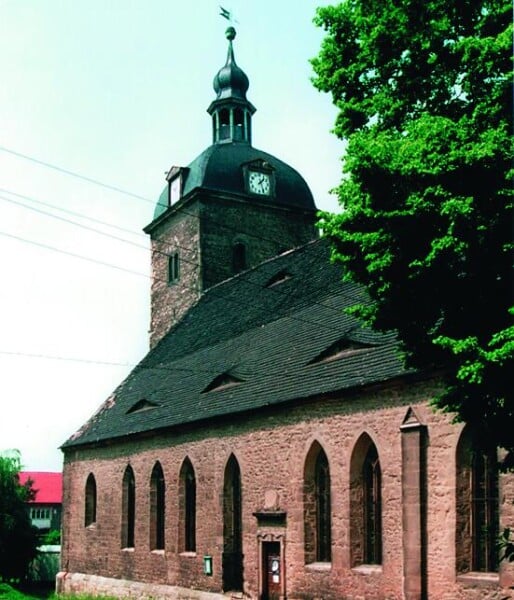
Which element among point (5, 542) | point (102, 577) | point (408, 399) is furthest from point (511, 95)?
point (5, 542)

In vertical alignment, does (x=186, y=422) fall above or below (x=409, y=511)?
above

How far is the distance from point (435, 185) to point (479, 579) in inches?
302

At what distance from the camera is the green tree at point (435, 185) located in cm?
1221

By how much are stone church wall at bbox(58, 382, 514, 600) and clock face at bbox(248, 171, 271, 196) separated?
11897 millimetres

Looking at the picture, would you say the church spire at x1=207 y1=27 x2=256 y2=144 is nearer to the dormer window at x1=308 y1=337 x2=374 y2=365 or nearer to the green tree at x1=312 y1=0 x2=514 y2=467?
the dormer window at x1=308 y1=337 x2=374 y2=365

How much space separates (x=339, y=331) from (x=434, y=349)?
10.1 meters

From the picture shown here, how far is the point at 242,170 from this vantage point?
A: 3794 cm

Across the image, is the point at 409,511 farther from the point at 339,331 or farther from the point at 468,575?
the point at 339,331

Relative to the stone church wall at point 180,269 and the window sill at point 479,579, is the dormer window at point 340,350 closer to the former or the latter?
the window sill at point 479,579

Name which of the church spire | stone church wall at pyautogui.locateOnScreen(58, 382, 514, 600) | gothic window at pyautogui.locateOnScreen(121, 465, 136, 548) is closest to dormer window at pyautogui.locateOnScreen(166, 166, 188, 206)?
the church spire

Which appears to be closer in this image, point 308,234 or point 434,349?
point 434,349

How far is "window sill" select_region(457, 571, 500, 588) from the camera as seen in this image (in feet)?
54.1

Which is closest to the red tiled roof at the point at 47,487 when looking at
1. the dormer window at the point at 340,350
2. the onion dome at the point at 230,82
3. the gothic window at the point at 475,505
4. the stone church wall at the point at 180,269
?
the stone church wall at the point at 180,269

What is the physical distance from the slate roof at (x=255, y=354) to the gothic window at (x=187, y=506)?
4.74 feet
